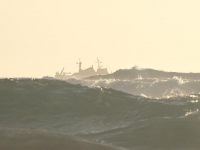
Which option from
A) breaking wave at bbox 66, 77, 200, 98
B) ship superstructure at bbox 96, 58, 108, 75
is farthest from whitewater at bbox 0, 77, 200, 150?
ship superstructure at bbox 96, 58, 108, 75

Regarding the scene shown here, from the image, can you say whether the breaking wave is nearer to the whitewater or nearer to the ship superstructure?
the whitewater

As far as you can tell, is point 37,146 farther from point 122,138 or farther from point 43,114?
point 43,114

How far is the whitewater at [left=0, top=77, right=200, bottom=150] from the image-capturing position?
5699 millimetres

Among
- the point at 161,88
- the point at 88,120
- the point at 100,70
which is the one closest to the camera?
the point at 88,120

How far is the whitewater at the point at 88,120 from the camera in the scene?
18.7 feet

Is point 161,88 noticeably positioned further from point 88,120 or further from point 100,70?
point 100,70

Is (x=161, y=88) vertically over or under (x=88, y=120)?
over

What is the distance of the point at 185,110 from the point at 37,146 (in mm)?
9650

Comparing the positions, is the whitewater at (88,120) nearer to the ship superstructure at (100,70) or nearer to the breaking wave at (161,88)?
the breaking wave at (161,88)

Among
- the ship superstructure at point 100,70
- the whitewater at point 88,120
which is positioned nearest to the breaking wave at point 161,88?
the whitewater at point 88,120

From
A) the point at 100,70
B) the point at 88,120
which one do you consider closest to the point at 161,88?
the point at 88,120

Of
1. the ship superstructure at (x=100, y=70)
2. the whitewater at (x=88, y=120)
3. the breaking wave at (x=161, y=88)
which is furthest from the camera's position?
the ship superstructure at (x=100, y=70)

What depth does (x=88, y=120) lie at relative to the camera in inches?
503

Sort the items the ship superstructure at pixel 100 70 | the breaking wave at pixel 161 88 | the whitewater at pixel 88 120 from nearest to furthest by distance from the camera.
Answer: the whitewater at pixel 88 120, the breaking wave at pixel 161 88, the ship superstructure at pixel 100 70
